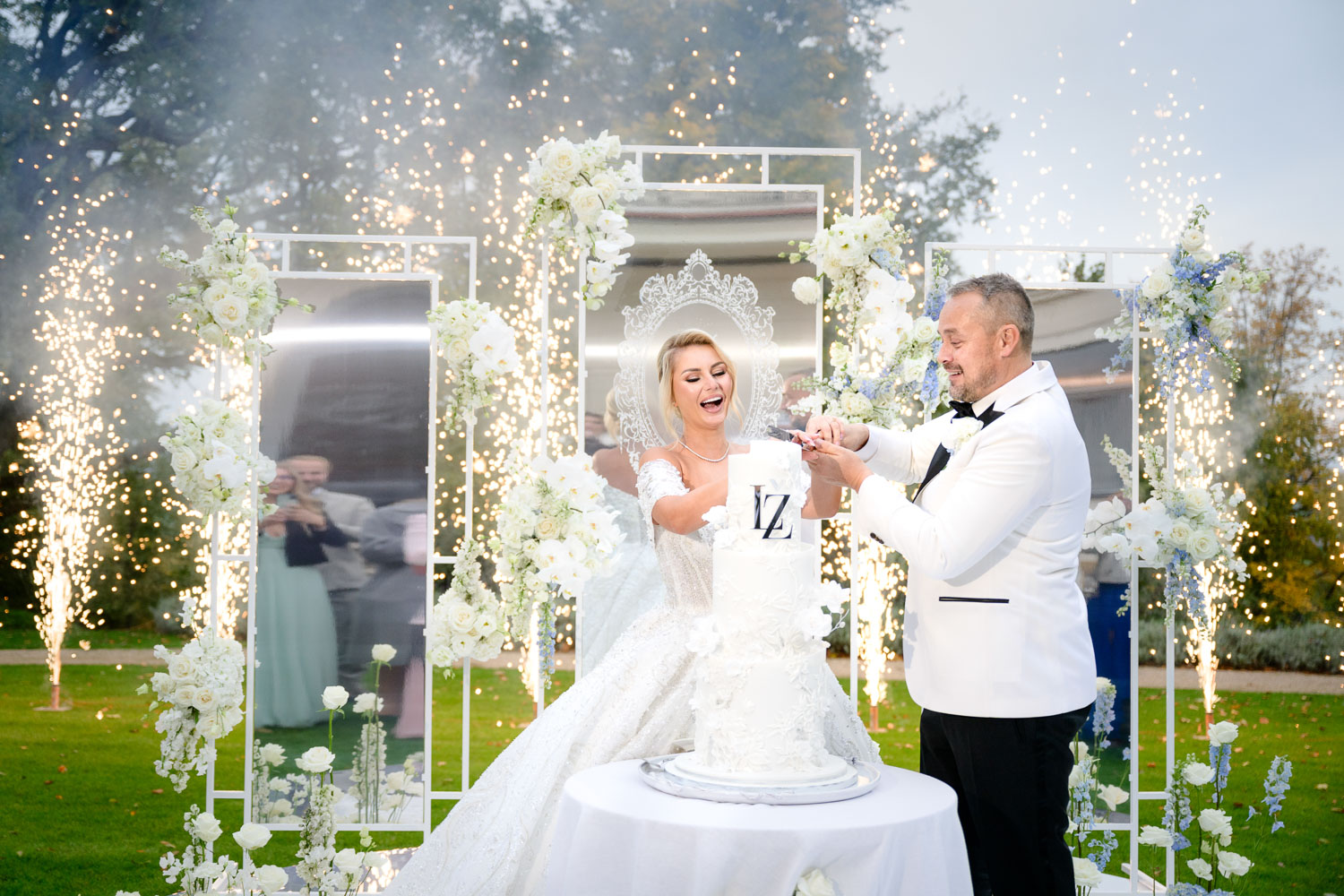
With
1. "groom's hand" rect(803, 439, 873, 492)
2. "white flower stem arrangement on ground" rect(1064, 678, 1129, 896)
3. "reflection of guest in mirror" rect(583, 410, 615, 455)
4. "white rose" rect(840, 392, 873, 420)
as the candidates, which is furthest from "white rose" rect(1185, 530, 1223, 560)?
"reflection of guest in mirror" rect(583, 410, 615, 455)

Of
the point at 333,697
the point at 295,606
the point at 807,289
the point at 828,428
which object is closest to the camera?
the point at 828,428

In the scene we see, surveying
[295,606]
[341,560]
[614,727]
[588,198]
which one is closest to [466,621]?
[614,727]

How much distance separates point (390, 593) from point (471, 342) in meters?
1.27

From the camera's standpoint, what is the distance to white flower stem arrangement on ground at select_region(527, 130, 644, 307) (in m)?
3.79

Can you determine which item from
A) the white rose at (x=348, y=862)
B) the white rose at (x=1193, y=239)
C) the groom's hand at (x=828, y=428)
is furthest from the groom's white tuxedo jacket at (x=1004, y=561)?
the white rose at (x=348, y=862)

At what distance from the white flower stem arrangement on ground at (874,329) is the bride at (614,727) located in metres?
0.40

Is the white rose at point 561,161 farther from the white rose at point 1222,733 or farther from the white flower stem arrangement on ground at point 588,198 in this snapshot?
the white rose at point 1222,733

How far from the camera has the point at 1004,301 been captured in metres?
2.92

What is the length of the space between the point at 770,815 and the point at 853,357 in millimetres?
2142

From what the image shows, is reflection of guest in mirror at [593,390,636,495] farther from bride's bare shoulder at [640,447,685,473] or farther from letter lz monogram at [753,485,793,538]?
letter lz monogram at [753,485,793,538]

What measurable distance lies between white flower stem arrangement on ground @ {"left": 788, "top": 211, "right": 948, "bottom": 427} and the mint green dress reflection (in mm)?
2096

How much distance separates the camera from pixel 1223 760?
3.93 meters

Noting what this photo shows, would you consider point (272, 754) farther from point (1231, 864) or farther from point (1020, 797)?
point (1231, 864)

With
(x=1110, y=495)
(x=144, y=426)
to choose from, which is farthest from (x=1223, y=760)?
Result: (x=144, y=426)
